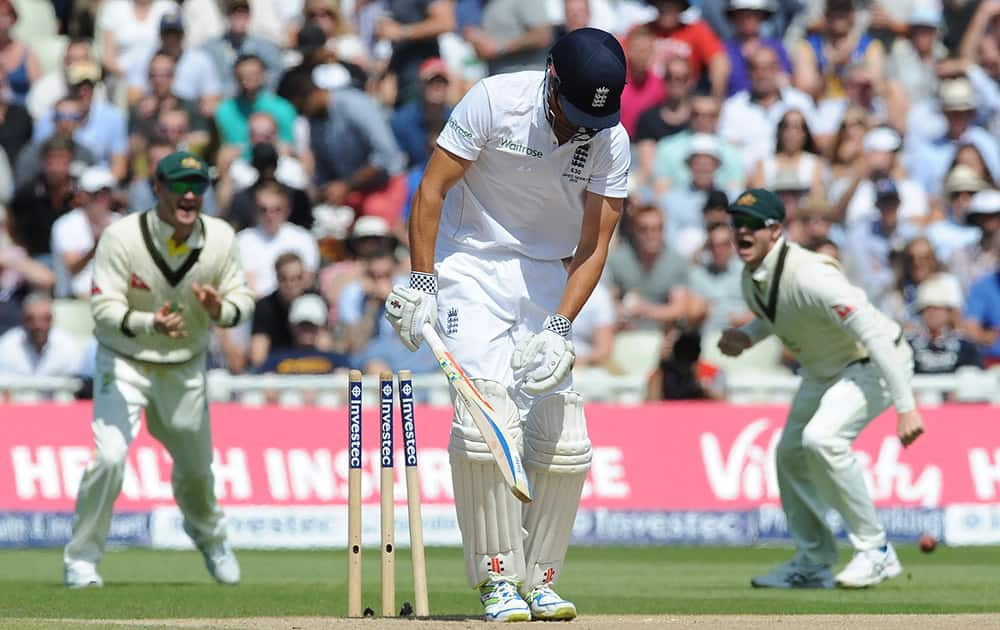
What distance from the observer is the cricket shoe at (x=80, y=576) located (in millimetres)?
10916

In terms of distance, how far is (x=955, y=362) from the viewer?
50.6 feet

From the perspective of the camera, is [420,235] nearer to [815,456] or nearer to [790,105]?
[815,456]

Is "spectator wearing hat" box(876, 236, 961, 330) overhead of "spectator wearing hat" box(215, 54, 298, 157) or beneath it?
beneath

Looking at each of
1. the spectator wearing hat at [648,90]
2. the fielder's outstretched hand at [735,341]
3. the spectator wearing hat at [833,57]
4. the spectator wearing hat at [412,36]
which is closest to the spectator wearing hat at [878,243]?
the spectator wearing hat at [648,90]

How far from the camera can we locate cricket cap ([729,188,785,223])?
11.1 meters

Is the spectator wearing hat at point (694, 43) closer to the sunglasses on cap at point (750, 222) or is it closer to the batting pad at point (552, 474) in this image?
the sunglasses on cap at point (750, 222)

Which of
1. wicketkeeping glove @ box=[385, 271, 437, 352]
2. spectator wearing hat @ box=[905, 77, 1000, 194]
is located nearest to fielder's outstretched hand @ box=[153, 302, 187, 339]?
wicketkeeping glove @ box=[385, 271, 437, 352]

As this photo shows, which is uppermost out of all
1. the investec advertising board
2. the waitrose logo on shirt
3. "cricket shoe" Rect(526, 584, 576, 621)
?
the waitrose logo on shirt

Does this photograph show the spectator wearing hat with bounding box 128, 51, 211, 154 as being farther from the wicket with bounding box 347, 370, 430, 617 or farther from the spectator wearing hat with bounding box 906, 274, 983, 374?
the wicket with bounding box 347, 370, 430, 617

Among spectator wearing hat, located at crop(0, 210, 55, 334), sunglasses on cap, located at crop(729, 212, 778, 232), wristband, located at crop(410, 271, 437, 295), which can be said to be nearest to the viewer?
wristband, located at crop(410, 271, 437, 295)

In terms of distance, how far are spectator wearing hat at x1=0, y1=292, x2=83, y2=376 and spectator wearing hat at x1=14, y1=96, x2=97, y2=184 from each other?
2.36 metres

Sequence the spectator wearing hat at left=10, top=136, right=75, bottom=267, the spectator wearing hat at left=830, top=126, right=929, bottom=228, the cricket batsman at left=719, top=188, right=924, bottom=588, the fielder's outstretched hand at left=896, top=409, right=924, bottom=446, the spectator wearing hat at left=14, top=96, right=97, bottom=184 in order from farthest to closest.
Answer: the spectator wearing hat at left=830, top=126, right=929, bottom=228 < the spectator wearing hat at left=14, top=96, right=97, bottom=184 < the spectator wearing hat at left=10, top=136, right=75, bottom=267 < the cricket batsman at left=719, top=188, right=924, bottom=588 < the fielder's outstretched hand at left=896, top=409, right=924, bottom=446

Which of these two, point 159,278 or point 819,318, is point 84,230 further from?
point 819,318

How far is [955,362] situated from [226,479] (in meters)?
5.81
